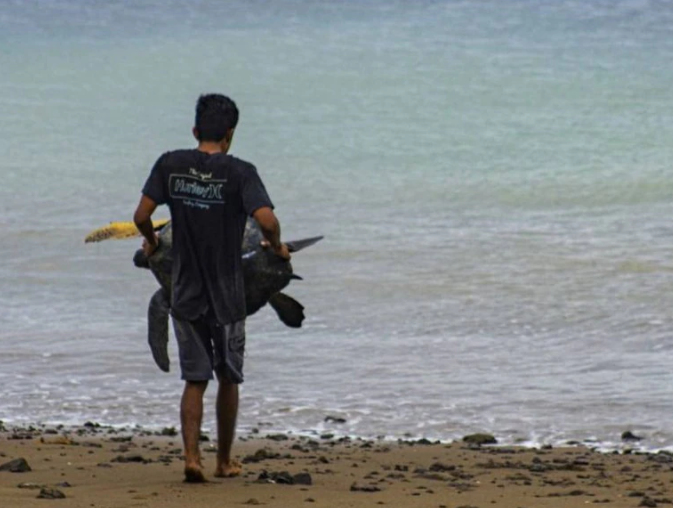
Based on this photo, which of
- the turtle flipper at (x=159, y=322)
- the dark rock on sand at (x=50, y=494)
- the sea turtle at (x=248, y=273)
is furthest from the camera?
the turtle flipper at (x=159, y=322)

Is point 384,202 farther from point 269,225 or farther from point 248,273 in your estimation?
point 269,225

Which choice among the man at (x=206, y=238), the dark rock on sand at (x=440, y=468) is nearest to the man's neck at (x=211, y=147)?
the man at (x=206, y=238)

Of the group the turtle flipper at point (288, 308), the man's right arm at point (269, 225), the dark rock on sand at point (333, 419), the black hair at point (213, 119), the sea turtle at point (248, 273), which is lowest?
the dark rock on sand at point (333, 419)

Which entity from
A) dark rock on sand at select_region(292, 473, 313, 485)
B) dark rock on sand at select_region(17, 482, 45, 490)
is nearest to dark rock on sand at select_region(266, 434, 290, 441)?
dark rock on sand at select_region(292, 473, 313, 485)

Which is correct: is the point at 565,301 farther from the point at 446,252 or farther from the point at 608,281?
the point at 446,252

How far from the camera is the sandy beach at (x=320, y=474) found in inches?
216

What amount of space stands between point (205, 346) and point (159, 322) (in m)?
0.33

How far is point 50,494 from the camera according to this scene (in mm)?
5332

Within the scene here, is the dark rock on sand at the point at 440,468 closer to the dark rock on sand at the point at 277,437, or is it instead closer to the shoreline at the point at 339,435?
the shoreline at the point at 339,435

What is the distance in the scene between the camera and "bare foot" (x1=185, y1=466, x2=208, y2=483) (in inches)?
230

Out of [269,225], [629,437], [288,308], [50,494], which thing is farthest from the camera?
[629,437]

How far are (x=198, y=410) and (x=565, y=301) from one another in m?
5.12

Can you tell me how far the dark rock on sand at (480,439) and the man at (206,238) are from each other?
5.24 ft

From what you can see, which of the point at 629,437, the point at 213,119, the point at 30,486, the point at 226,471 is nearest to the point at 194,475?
the point at 226,471
